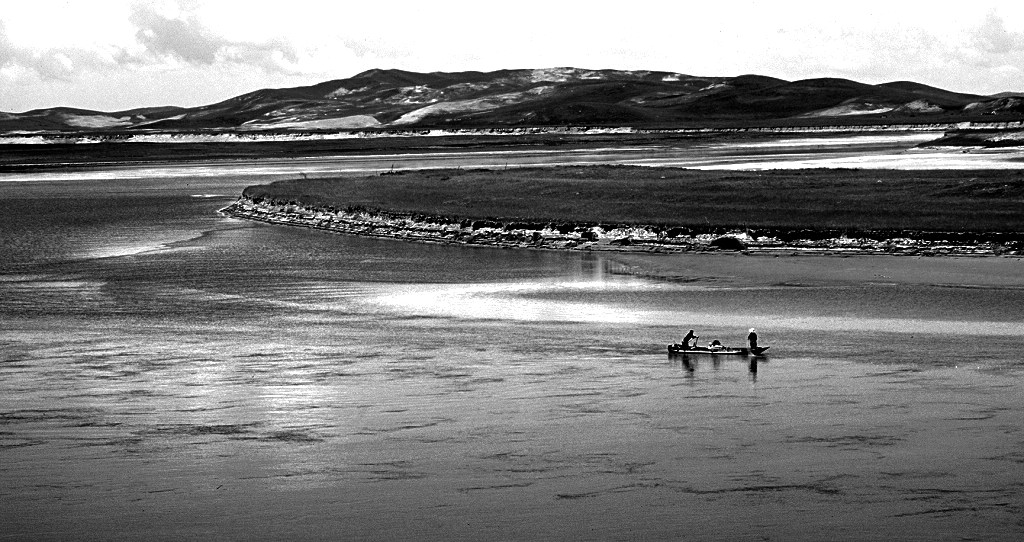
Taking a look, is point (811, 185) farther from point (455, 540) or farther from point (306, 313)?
point (455, 540)

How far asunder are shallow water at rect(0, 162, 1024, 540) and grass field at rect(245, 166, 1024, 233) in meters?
7.71

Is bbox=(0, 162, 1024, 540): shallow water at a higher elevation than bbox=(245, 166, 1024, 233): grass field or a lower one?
lower

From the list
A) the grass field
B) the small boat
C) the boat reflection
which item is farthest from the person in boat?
the grass field

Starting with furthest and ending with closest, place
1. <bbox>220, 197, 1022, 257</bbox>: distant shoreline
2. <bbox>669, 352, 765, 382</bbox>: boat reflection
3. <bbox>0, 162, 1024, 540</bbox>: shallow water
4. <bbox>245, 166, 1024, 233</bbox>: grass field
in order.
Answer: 1. <bbox>245, 166, 1024, 233</bbox>: grass field
2. <bbox>220, 197, 1022, 257</bbox>: distant shoreline
3. <bbox>669, 352, 765, 382</bbox>: boat reflection
4. <bbox>0, 162, 1024, 540</bbox>: shallow water

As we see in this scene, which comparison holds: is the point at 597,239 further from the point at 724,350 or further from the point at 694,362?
the point at 694,362

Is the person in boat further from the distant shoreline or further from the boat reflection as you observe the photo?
the distant shoreline

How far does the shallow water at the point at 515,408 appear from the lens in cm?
1764

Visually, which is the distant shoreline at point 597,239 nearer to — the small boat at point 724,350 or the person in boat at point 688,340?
the small boat at point 724,350

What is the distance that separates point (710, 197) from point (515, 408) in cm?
3664

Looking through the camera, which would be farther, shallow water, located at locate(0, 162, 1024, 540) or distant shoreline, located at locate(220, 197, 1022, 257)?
distant shoreline, located at locate(220, 197, 1022, 257)

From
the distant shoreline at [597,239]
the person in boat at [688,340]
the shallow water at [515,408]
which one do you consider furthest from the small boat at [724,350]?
the distant shoreline at [597,239]

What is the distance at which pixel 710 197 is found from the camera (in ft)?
192

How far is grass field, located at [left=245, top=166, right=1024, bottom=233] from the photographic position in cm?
4981

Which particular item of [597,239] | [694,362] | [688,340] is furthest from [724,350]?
[597,239]
